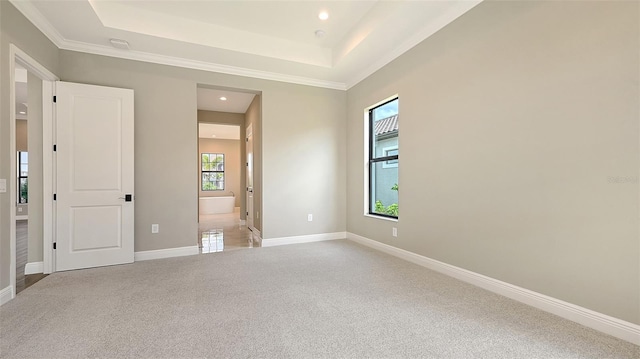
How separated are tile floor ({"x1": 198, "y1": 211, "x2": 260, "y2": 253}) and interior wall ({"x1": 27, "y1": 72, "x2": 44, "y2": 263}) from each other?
1829mm

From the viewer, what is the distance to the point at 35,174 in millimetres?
3152

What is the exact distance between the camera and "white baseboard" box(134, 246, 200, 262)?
3.62 metres

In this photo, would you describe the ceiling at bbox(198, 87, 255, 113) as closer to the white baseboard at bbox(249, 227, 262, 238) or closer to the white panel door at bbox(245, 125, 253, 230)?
the white panel door at bbox(245, 125, 253, 230)

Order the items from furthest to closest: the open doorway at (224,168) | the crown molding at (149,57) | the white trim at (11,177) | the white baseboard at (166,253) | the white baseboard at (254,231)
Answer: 1. the white baseboard at (254,231)
2. the open doorway at (224,168)
3. the white baseboard at (166,253)
4. the crown molding at (149,57)
5. the white trim at (11,177)

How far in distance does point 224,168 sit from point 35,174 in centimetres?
765

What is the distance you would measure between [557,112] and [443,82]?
1.20 meters

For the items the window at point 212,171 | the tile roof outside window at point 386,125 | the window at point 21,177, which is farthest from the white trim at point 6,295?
the window at point 212,171

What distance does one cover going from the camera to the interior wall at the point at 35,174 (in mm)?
3145

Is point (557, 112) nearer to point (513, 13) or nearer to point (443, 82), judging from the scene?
point (513, 13)

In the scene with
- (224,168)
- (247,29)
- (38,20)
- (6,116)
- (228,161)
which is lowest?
(224,168)

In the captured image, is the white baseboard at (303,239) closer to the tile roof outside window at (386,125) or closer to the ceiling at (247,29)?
the tile roof outside window at (386,125)

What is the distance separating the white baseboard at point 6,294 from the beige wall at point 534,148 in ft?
13.2

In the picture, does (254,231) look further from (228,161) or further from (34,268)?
(228,161)

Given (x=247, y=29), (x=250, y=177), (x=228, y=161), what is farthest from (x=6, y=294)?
(x=228, y=161)
